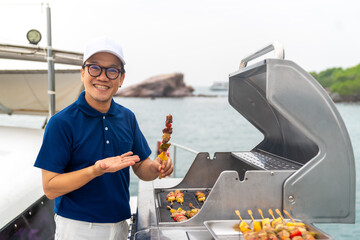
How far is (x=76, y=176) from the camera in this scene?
1.58 meters

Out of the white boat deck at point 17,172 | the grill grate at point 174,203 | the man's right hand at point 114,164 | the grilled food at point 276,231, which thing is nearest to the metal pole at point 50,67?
the white boat deck at point 17,172

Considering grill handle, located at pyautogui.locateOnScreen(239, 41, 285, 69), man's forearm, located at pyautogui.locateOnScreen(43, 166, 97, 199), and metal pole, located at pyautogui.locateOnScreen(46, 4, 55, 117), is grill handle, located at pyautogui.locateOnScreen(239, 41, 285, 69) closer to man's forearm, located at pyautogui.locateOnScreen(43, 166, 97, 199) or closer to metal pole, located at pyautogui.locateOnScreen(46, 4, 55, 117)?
man's forearm, located at pyautogui.locateOnScreen(43, 166, 97, 199)

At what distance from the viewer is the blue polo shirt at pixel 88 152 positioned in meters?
1.64

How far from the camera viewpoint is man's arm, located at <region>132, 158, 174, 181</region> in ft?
6.36

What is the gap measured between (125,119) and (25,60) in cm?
519

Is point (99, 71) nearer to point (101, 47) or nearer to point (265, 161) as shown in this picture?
point (101, 47)

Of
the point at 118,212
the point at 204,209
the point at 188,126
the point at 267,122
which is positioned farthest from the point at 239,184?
the point at 188,126

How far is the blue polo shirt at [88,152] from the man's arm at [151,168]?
0.61 feet

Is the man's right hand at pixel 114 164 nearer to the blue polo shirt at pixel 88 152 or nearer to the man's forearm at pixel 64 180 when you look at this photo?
the man's forearm at pixel 64 180

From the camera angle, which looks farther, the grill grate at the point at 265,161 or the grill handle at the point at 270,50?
the grill grate at the point at 265,161

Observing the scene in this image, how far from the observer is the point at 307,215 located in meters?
1.71

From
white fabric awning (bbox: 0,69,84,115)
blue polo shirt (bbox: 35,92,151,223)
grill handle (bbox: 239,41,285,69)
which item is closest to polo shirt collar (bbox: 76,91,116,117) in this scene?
blue polo shirt (bbox: 35,92,151,223)

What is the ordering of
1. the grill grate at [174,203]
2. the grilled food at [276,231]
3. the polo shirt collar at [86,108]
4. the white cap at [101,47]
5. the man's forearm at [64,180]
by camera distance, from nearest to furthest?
the grilled food at [276,231] → the man's forearm at [64,180] → the white cap at [101,47] → the polo shirt collar at [86,108] → the grill grate at [174,203]

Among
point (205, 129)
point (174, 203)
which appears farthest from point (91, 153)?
point (205, 129)
